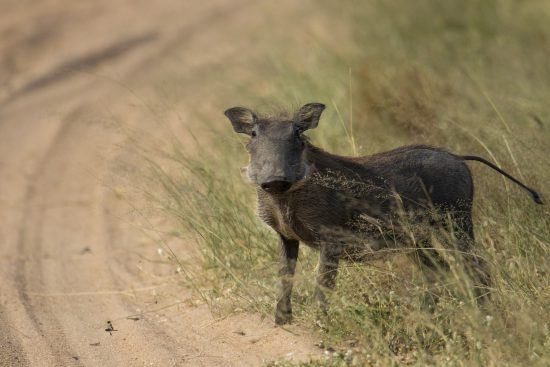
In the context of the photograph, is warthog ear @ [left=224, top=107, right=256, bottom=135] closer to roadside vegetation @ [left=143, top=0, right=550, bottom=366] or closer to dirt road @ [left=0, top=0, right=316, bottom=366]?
roadside vegetation @ [left=143, top=0, right=550, bottom=366]

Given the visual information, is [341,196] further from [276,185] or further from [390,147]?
[390,147]

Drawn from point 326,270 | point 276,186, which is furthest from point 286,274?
point 276,186

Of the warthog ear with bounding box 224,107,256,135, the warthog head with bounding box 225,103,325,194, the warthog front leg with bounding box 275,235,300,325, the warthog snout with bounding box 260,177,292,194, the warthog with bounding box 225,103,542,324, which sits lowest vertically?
the warthog front leg with bounding box 275,235,300,325

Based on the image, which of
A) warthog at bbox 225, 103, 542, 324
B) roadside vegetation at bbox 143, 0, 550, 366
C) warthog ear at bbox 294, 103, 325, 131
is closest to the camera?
roadside vegetation at bbox 143, 0, 550, 366

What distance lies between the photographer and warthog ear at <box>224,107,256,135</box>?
17.4 feet

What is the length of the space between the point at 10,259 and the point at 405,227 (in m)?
3.48

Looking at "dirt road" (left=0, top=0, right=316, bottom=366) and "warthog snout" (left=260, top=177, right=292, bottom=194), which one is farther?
"dirt road" (left=0, top=0, right=316, bottom=366)

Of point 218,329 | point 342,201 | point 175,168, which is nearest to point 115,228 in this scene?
point 175,168

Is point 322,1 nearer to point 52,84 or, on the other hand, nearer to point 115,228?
point 52,84

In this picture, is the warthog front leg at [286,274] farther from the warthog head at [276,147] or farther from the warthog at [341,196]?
the warthog head at [276,147]

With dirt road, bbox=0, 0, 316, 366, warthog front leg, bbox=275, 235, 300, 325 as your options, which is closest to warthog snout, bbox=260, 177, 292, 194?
warthog front leg, bbox=275, 235, 300, 325

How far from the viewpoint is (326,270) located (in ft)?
17.0

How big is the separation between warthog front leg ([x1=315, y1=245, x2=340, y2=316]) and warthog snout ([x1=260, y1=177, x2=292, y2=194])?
1.53 ft

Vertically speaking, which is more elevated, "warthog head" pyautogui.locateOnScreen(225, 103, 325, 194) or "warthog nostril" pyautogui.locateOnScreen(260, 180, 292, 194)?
"warthog head" pyautogui.locateOnScreen(225, 103, 325, 194)
